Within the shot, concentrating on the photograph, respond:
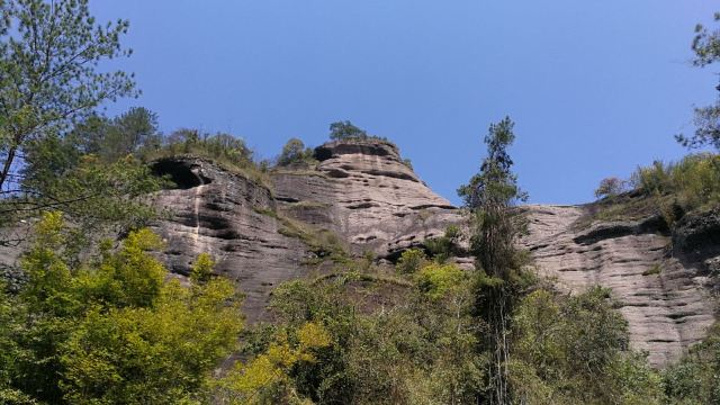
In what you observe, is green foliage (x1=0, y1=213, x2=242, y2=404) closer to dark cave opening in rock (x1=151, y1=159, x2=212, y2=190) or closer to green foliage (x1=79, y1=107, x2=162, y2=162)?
dark cave opening in rock (x1=151, y1=159, x2=212, y2=190)

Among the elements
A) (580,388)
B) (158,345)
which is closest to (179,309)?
(158,345)

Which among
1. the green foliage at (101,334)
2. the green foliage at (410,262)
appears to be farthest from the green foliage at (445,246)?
the green foliage at (101,334)

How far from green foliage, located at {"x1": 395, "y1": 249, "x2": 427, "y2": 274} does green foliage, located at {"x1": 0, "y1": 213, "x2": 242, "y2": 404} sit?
14.3 m

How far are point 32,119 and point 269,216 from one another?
63.6 ft

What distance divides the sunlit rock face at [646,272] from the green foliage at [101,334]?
11.0 metres

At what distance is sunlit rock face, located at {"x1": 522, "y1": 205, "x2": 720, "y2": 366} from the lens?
72.6ft

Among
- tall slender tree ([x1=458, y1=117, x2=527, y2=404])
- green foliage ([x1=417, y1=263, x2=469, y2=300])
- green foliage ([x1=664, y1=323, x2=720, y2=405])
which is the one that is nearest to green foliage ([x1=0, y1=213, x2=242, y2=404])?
tall slender tree ([x1=458, y1=117, x2=527, y2=404])

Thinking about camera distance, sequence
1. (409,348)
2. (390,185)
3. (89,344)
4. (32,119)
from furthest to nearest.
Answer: (390,185) → (409,348) → (89,344) → (32,119)

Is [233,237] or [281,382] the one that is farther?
[233,237]

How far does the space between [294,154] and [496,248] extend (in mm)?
35112

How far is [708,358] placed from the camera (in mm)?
18719

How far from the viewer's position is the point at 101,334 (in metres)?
12.9

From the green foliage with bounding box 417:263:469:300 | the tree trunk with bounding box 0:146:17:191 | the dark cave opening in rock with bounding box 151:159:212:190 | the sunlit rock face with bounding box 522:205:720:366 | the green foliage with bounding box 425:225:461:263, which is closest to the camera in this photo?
the tree trunk with bounding box 0:146:17:191

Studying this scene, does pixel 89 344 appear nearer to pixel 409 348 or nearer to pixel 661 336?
pixel 409 348
